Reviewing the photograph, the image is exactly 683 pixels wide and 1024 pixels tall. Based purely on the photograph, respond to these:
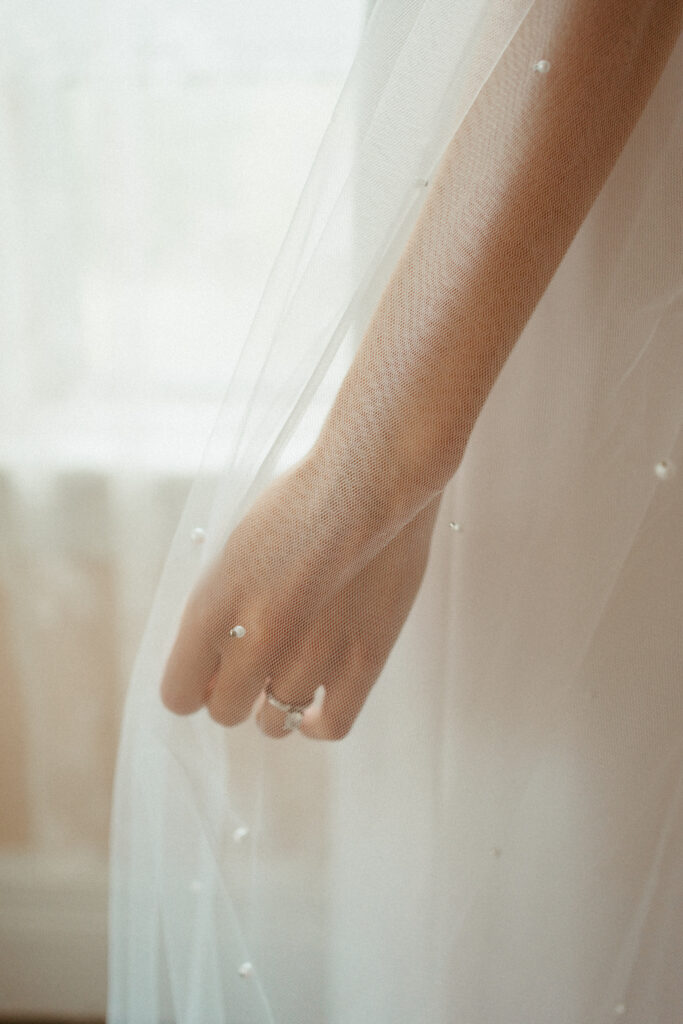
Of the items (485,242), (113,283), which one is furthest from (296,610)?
(113,283)

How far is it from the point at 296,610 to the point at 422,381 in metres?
0.14

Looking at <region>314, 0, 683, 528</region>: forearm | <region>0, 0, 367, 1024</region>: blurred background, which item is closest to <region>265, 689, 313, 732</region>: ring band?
<region>314, 0, 683, 528</region>: forearm

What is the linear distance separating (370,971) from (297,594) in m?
0.35

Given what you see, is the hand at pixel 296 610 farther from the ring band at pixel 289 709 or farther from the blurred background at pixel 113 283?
the blurred background at pixel 113 283

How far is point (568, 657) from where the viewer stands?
508 millimetres

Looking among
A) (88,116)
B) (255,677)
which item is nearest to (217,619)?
(255,677)

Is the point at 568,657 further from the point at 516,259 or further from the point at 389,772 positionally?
the point at 516,259

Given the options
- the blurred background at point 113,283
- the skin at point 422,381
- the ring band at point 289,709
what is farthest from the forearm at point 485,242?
the blurred background at point 113,283

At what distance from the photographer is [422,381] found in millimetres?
394

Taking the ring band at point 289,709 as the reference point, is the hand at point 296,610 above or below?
above

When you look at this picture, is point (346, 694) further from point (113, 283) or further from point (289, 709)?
point (113, 283)

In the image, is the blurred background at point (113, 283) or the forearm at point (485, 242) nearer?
the forearm at point (485, 242)

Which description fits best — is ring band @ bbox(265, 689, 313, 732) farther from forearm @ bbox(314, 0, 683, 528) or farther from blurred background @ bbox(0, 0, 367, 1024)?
blurred background @ bbox(0, 0, 367, 1024)

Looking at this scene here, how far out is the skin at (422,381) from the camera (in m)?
0.38
